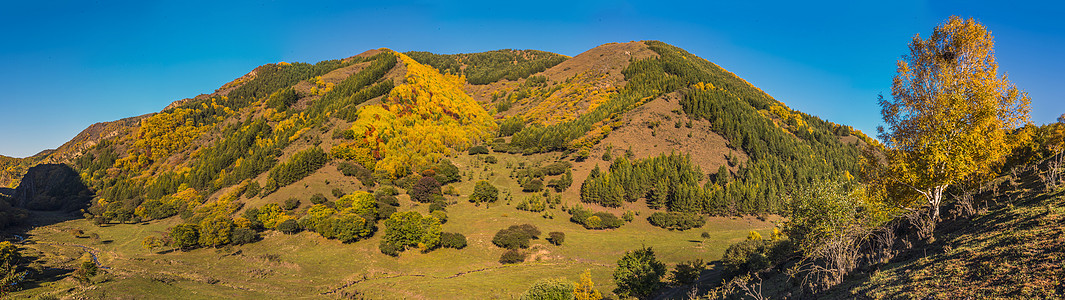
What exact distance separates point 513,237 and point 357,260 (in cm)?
2558

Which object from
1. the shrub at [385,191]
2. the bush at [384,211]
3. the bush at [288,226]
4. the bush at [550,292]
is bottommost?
the bush at [550,292]

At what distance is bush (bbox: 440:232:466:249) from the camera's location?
69.6 meters

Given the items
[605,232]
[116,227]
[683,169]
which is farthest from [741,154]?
[116,227]

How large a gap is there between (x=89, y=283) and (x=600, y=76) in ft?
590

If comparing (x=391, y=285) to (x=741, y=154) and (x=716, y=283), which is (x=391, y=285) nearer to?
(x=716, y=283)

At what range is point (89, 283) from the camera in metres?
41.4

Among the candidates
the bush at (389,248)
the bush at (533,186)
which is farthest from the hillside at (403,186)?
the bush at (533,186)

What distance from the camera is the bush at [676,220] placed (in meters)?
87.2

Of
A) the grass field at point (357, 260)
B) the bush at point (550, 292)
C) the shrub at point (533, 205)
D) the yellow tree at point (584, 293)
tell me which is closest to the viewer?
the bush at point (550, 292)

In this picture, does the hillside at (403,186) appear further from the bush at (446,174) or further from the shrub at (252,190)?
the shrub at (252,190)

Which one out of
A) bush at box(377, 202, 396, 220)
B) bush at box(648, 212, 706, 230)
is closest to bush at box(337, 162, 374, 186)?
bush at box(377, 202, 396, 220)

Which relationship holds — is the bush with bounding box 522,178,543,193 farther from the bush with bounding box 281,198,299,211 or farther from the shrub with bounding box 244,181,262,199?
the shrub with bounding box 244,181,262,199

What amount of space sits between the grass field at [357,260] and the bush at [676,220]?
1.49 m

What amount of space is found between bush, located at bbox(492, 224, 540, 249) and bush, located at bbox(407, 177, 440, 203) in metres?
28.3
